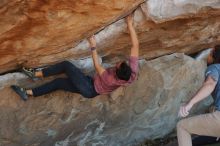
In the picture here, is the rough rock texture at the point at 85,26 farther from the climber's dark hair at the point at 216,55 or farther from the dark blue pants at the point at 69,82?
the climber's dark hair at the point at 216,55

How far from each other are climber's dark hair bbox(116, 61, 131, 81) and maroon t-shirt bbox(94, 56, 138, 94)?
0.09 m

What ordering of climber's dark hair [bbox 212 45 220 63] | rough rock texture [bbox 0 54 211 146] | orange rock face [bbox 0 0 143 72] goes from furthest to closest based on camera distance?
rough rock texture [bbox 0 54 211 146], climber's dark hair [bbox 212 45 220 63], orange rock face [bbox 0 0 143 72]

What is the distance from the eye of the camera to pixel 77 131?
706cm

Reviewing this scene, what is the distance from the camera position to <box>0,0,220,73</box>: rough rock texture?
16.9 feet

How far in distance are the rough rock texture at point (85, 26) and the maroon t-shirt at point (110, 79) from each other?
1.32 feet

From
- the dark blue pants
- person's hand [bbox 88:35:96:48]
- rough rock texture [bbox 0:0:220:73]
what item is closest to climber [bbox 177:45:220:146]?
rough rock texture [bbox 0:0:220:73]

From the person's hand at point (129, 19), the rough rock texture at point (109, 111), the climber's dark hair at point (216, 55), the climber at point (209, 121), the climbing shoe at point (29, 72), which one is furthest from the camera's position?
the rough rock texture at point (109, 111)

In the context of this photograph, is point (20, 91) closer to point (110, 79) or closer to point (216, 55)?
point (110, 79)

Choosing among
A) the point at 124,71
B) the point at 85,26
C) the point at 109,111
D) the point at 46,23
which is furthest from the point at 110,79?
the point at 109,111

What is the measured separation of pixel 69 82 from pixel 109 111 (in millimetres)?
1126

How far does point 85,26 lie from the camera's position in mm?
5648

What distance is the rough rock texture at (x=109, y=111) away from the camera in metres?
6.46

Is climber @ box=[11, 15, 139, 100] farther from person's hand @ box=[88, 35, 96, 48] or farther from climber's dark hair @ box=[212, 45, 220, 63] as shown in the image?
climber's dark hair @ box=[212, 45, 220, 63]

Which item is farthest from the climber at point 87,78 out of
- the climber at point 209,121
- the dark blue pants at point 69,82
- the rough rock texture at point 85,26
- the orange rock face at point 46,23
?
the climber at point 209,121
